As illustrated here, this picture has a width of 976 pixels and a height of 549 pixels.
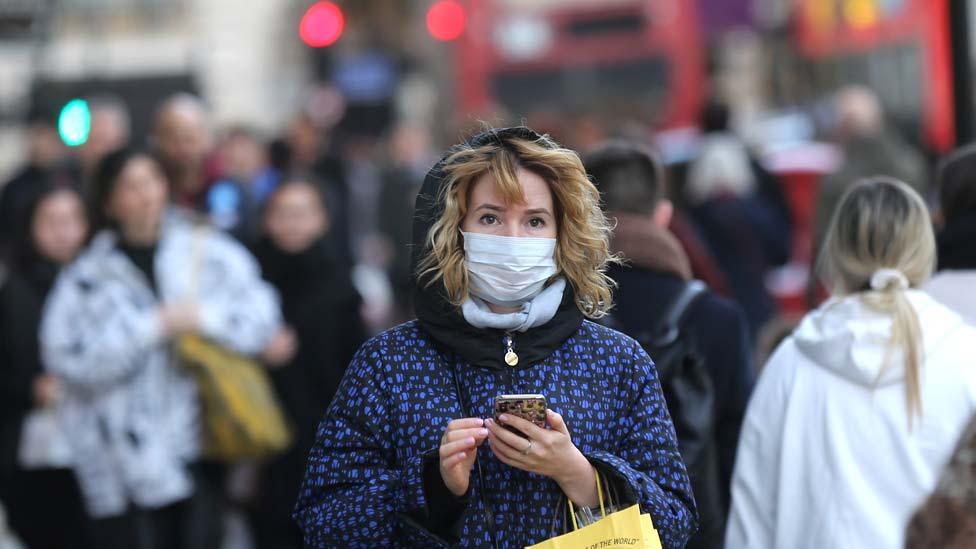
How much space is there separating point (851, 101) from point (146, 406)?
19.7ft

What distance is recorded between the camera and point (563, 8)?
20.3 meters

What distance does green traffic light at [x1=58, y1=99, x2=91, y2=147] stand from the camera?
865cm

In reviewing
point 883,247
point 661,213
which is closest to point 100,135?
point 661,213

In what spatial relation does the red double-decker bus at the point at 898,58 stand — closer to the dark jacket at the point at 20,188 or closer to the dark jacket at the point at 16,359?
the dark jacket at the point at 20,188

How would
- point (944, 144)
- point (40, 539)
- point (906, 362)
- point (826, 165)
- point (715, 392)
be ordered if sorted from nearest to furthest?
point (906, 362), point (715, 392), point (40, 539), point (826, 165), point (944, 144)

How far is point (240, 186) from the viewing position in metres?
9.59

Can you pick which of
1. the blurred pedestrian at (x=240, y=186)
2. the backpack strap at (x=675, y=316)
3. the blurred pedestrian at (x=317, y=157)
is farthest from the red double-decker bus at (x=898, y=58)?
the backpack strap at (x=675, y=316)

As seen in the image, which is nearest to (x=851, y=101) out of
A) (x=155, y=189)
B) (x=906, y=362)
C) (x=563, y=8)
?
(x=155, y=189)

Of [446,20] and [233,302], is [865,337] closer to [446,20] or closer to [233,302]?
[233,302]

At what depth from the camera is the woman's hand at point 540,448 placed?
9.76 ft

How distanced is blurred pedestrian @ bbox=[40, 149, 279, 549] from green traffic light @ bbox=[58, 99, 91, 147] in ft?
7.81

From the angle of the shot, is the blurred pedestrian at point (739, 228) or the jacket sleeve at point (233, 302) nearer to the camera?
the jacket sleeve at point (233, 302)

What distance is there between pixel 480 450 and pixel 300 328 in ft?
13.7

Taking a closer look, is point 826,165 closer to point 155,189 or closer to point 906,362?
point 155,189
